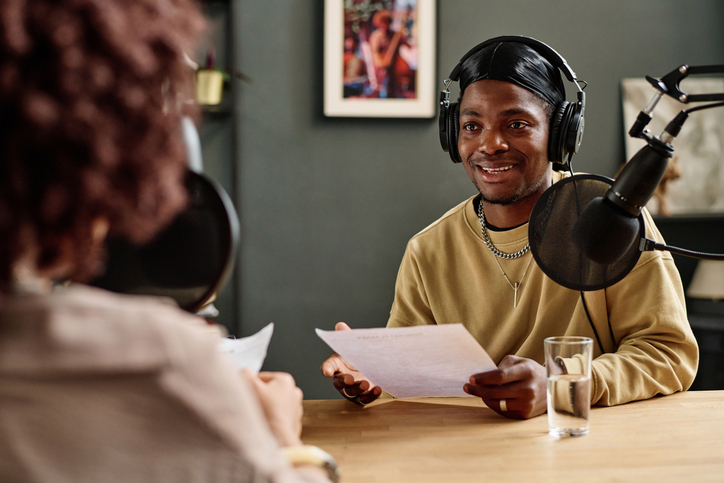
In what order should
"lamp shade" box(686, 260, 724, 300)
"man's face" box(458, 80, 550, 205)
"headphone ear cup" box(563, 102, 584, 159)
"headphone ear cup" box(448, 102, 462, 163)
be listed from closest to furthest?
"headphone ear cup" box(563, 102, 584, 159), "man's face" box(458, 80, 550, 205), "headphone ear cup" box(448, 102, 462, 163), "lamp shade" box(686, 260, 724, 300)

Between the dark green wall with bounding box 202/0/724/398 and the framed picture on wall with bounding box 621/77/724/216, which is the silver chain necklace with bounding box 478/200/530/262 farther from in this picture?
the framed picture on wall with bounding box 621/77/724/216

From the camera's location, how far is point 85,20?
0.45 meters

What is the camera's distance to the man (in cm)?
125

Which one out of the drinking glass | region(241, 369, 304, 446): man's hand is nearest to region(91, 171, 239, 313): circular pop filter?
region(241, 369, 304, 446): man's hand

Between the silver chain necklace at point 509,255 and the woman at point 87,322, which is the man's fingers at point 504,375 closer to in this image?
the silver chain necklace at point 509,255

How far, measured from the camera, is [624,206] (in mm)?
885

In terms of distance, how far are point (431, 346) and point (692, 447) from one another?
14.7 inches

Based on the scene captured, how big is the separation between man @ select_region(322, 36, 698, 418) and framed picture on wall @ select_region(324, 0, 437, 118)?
1.03 m

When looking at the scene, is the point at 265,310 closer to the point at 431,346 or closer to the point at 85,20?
the point at 431,346

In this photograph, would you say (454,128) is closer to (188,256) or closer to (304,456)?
(188,256)

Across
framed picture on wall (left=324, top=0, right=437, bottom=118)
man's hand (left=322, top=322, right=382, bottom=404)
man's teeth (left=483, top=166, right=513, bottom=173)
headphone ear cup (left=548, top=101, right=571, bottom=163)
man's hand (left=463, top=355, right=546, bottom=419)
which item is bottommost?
man's hand (left=322, top=322, right=382, bottom=404)

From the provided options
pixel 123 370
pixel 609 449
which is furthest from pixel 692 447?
pixel 123 370

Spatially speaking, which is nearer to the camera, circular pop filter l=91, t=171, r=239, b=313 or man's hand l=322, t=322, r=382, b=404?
circular pop filter l=91, t=171, r=239, b=313

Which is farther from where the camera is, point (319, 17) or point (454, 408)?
point (319, 17)
